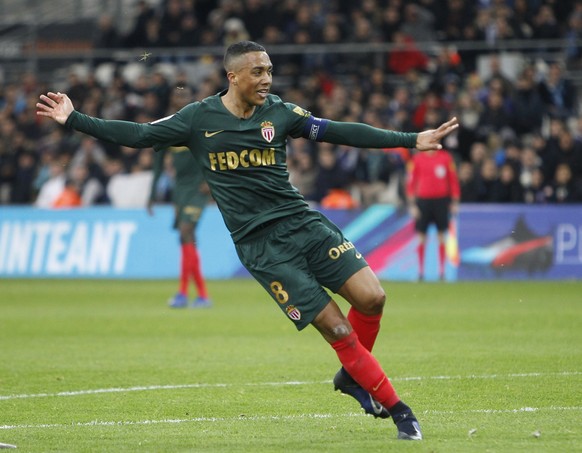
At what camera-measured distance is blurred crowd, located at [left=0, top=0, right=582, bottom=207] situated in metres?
22.6

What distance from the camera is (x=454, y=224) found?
21.1 m

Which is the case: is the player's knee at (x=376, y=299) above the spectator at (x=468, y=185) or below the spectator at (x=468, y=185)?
above

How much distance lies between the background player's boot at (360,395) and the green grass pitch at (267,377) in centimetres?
13

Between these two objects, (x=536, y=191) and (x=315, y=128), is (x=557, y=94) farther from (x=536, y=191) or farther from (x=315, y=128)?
(x=315, y=128)

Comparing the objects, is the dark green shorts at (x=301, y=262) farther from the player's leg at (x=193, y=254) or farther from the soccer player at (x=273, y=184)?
the player's leg at (x=193, y=254)

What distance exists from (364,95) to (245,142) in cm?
1766

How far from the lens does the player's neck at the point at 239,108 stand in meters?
7.48

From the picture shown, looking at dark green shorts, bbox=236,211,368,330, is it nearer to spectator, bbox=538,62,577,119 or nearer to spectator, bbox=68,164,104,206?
spectator, bbox=538,62,577,119

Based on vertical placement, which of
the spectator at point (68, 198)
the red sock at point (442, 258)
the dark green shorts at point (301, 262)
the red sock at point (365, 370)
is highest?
the dark green shorts at point (301, 262)

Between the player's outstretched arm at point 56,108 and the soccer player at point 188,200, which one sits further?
the soccer player at point 188,200

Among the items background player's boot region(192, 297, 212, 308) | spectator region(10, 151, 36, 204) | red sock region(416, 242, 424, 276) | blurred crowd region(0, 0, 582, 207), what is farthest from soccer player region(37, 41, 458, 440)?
spectator region(10, 151, 36, 204)

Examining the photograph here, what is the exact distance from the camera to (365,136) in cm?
741

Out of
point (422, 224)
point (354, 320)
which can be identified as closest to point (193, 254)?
point (422, 224)

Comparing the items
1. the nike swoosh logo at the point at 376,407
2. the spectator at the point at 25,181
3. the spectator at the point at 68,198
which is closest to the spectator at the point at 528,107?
the spectator at the point at 68,198
